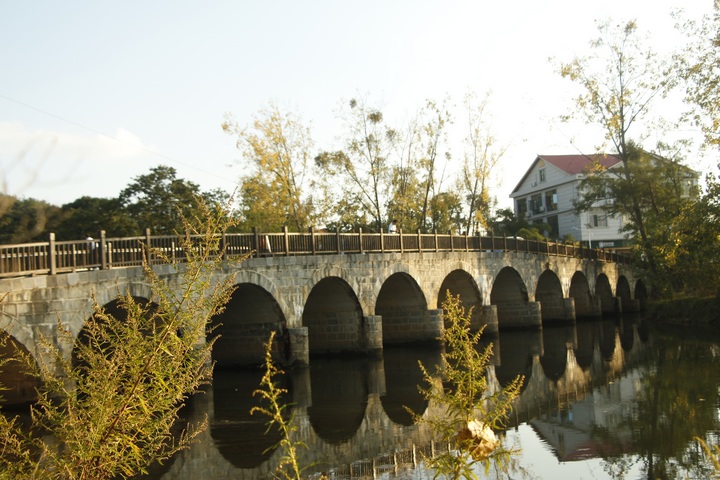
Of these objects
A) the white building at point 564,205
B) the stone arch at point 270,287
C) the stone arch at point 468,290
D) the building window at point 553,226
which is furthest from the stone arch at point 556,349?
the building window at point 553,226

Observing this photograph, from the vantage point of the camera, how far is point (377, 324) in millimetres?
25672

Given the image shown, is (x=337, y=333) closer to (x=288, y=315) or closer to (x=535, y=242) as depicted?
(x=288, y=315)

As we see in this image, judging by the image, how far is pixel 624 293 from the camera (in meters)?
50.2

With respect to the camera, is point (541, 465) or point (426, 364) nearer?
point (541, 465)

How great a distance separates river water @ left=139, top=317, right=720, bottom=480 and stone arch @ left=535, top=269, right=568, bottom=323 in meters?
13.6

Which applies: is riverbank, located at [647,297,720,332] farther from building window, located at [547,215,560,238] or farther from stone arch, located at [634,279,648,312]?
building window, located at [547,215,560,238]

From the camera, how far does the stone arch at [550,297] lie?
130ft

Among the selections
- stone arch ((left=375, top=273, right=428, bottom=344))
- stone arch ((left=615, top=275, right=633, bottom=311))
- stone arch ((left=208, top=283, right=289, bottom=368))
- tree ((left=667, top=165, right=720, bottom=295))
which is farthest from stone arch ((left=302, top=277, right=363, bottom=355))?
stone arch ((left=615, top=275, right=633, bottom=311))

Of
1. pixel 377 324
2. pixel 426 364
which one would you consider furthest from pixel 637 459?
pixel 377 324

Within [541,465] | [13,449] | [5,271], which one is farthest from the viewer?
[5,271]

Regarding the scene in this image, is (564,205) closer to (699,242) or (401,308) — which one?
(699,242)

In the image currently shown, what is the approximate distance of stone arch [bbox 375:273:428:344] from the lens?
29031 mm

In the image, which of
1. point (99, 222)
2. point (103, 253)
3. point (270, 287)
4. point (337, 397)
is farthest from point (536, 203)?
point (103, 253)

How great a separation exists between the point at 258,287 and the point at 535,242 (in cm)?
1915
